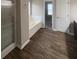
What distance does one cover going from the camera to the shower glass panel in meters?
3.56

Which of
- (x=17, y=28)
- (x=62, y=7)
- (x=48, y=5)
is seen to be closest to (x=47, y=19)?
(x=48, y=5)

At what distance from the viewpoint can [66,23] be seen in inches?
272

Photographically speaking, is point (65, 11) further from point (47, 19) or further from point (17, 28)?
point (17, 28)

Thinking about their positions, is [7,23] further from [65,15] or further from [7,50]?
[65,15]

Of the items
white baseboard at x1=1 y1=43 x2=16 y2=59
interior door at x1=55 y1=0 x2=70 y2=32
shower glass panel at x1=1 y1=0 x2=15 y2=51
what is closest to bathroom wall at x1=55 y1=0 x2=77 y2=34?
interior door at x1=55 y1=0 x2=70 y2=32

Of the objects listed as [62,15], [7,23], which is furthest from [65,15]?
[7,23]

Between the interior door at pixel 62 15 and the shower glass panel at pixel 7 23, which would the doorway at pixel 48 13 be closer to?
the interior door at pixel 62 15

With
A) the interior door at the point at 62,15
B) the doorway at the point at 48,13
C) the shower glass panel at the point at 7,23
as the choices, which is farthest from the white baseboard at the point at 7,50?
the doorway at the point at 48,13

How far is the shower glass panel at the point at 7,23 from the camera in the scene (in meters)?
3.56

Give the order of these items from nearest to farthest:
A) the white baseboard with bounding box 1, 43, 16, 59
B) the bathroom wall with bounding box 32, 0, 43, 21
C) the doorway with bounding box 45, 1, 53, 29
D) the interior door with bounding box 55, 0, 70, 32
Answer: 1. the white baseboard with bounding box 1, 43, 16, 59
2. the interior door with bounding box 55, 0, 70, 32
3. the bathroom wall with bounding box 32, 0, 43, 21
4. the doorway with bounding box 45, 1, 53, 29

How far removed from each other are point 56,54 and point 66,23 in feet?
11.6

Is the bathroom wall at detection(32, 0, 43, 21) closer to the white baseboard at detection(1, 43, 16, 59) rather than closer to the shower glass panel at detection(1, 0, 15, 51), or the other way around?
the shower glass panel at detection(1, 0, 15, 51)

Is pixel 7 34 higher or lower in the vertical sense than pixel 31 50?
higher

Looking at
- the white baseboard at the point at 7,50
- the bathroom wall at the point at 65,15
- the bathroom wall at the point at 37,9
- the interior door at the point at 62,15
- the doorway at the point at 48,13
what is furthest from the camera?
the doorway at the point at 48,13
